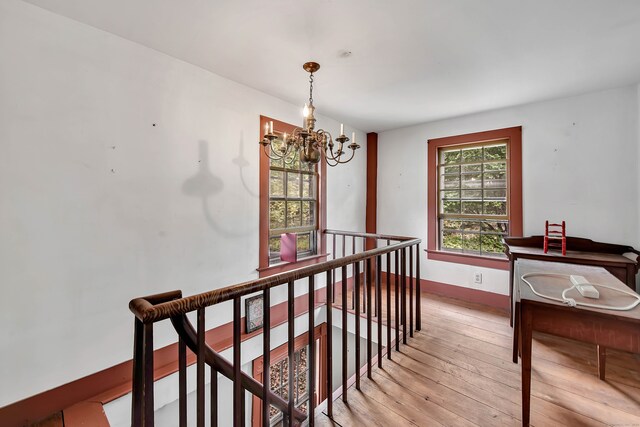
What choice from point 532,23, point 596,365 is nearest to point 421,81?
point 532,23

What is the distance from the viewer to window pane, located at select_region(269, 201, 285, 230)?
3.05 m

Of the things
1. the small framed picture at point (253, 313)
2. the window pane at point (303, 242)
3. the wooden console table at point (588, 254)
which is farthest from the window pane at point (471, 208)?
the small framed picture at point (253, 313)

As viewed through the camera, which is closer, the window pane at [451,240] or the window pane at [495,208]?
the window pane at [495,208]

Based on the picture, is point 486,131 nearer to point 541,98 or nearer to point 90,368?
point 541,98

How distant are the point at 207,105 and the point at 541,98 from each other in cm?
364

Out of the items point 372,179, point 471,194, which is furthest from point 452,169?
point 372,179

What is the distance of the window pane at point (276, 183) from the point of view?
304 centimetres

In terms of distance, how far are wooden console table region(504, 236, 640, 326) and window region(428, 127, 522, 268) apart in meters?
0.24

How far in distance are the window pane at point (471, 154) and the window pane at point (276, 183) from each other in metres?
2.54

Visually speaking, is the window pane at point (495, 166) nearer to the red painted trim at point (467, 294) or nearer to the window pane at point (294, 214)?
the red painted trim at point (467, 294)

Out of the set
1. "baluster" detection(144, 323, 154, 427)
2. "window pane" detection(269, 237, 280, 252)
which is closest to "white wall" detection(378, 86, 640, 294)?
"window pane" detection(269, 237, 280, 252)

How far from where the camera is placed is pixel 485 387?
1.81 m

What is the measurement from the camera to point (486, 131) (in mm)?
3436

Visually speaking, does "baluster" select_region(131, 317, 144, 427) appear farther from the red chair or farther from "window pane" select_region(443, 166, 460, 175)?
"window pane" select_region(443, 166, 460, 175)
